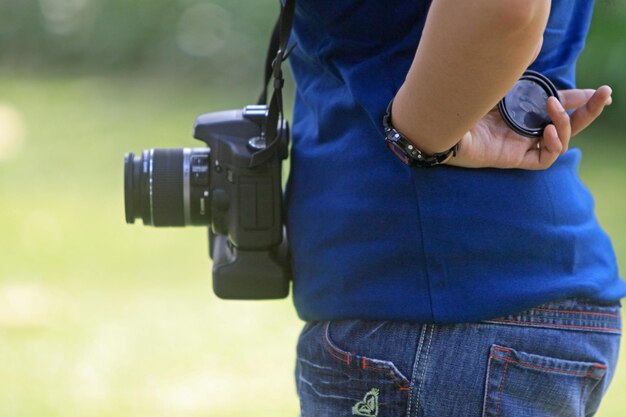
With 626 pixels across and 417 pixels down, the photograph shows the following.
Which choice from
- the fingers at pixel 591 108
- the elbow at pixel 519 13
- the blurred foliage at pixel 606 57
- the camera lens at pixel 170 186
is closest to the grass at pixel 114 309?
the blurred foliage at pixel 606 57

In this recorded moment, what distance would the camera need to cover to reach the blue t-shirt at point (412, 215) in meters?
1.08

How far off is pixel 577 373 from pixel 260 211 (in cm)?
41

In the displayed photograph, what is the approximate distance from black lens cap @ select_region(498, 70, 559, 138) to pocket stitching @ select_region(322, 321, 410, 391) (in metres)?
0.29

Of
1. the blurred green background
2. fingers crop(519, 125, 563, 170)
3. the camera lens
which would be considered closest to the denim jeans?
fingers crop(519, 125, 563, 170)

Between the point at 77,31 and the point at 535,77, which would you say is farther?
the point at 77,31

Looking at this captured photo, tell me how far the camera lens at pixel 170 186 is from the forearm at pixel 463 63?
35 cm

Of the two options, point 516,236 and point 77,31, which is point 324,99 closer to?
point 516,236

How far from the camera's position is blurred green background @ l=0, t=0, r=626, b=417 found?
3.12m

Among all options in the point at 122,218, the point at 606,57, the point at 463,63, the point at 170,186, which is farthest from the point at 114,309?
the point at 606,57

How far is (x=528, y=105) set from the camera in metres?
1.10

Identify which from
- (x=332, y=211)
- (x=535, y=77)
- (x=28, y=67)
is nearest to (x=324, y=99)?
(x=332, y=211)

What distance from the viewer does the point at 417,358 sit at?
1.07 metres

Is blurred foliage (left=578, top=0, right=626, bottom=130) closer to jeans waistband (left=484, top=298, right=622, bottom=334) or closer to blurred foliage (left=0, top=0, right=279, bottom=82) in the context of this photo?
blurred foliage (left=0, top=0, right=279, bottom=82)

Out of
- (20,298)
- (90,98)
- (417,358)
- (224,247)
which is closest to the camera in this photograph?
(417,358)
